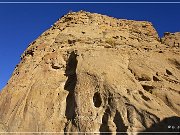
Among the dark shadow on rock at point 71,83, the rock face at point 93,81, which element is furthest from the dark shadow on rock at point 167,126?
the dark shadow on rock at point 71,83

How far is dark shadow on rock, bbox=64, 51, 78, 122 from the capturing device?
26.6 meters

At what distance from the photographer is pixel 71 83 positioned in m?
28.4

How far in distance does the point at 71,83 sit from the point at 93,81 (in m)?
2.23

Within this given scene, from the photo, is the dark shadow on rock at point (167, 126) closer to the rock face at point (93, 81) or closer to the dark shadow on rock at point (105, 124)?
the rock face at point (93, 81)

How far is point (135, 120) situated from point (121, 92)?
2215 mm

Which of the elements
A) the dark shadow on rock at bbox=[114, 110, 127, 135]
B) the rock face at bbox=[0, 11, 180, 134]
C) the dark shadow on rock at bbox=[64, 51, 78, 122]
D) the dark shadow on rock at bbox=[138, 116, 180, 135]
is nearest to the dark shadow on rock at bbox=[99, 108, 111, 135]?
the rock face at bbox=[0, 11, 180, 134]

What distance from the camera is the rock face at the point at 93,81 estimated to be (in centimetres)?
2505

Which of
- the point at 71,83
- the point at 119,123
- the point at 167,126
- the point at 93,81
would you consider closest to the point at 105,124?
the point at 119,123

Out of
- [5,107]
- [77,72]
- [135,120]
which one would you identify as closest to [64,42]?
[77,72]

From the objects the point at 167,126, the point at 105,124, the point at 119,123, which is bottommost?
the point at 167,126

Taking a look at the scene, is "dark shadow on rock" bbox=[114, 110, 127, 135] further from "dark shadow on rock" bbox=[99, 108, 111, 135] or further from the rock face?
"dark shadow on rock" bbox=[99, 108, 111, 135]

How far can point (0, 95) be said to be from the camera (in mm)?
30797

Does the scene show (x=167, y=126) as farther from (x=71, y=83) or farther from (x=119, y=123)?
(x=71, y=83)

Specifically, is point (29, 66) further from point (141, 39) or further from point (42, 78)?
point (141, 39)
